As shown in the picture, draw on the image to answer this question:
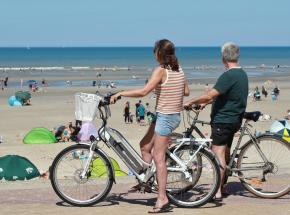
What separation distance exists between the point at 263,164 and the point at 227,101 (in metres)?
0.88

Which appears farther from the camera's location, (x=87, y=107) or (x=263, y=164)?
(x=263, y=164)

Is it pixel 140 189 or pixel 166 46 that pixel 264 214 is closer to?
pixel 140 189

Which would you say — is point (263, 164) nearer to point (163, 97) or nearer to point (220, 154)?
point (220, 154)

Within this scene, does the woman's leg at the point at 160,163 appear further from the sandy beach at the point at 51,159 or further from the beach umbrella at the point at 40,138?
the beach umbrella at the point at 40,138

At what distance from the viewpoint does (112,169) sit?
6461mm

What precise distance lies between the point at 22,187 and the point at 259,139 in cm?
294

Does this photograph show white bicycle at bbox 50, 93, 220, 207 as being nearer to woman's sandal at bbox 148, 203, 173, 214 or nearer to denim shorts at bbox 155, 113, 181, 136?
woman's sandal at bbox 148, 203, 173, 214

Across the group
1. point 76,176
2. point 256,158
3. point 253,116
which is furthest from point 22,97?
point 253,116

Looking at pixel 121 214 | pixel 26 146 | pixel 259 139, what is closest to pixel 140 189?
pixel 121 214

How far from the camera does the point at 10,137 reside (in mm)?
23312

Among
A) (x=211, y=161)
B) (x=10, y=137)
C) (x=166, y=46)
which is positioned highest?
(x=166, y=46)

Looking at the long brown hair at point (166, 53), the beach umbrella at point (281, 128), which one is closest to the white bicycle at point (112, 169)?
the long brown hair at point (166, 53)

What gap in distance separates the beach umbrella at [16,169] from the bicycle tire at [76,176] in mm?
5571

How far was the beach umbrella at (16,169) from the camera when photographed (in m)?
12.1
